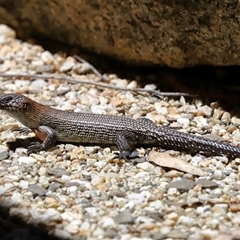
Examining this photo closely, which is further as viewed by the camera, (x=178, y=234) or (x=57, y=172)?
(x=57, y=172)

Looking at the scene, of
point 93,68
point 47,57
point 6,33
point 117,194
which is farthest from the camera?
point 6,33

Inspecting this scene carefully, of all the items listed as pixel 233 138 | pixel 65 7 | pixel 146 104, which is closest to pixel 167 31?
pixel 146 104

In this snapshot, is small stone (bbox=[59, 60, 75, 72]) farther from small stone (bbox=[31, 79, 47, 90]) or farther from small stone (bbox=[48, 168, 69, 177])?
small stone (bbox=[48, 168, 69, 177])

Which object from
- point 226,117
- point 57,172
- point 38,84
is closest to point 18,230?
point 57,172

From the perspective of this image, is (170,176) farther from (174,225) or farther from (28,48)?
(28,48)

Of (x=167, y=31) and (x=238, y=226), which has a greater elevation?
(x=167, y=31)

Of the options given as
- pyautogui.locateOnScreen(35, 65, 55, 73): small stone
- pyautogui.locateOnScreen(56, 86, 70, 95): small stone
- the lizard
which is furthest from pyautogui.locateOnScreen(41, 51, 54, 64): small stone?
the lizard

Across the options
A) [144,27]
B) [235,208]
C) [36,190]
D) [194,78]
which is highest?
[144,27]

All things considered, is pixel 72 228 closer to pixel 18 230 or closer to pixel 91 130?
pixel 18 230
